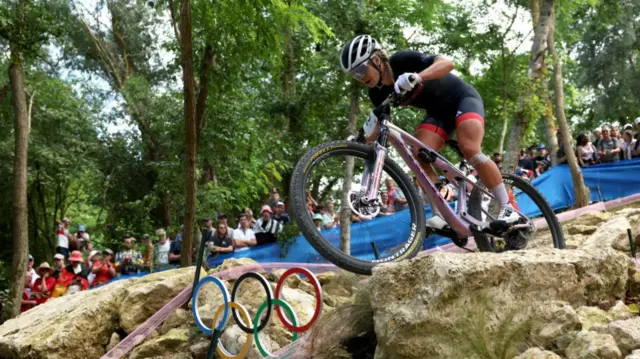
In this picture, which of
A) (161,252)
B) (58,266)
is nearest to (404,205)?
(161,252)

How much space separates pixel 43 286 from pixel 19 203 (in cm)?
213

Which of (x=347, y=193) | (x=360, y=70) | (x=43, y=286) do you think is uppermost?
(x=360, y=70)

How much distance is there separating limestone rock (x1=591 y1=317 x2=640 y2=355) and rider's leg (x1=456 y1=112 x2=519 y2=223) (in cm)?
181

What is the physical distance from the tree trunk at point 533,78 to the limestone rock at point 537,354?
8.24 m

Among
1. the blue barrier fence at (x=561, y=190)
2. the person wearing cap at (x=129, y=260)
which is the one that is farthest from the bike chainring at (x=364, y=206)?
the person wearing cap at (x=129, y=260)

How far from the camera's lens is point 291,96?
15.7 metres

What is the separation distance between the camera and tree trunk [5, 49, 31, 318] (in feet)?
34.2

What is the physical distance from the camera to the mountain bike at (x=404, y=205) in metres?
4.14

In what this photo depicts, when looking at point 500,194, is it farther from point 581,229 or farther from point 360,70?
point 581,229

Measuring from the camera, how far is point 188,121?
26.4 feet

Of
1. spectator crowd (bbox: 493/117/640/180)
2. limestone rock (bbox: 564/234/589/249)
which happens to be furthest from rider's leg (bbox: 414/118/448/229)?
spectator crowd (bbox: 493/117/640/180)

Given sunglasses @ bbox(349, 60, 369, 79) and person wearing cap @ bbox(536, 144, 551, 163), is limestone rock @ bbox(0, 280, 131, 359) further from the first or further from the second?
person wearing cap @ bbox(536, 144, 551, 163)

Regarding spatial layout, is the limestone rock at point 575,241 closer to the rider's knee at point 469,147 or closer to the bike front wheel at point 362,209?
the rider's knee at point 469,147

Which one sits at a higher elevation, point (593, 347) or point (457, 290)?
point (457, 290)
